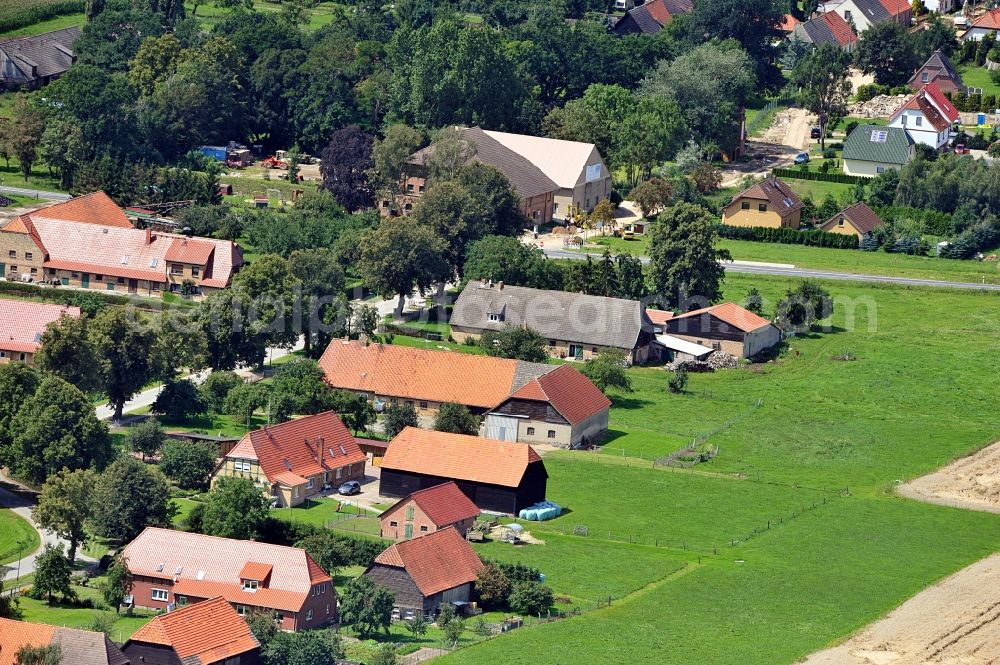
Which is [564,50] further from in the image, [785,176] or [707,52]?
[785,176]

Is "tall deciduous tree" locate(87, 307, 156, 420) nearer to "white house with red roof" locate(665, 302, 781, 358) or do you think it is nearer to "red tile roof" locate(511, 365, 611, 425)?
"red tile roof" locate(511, 365, 611, 425)

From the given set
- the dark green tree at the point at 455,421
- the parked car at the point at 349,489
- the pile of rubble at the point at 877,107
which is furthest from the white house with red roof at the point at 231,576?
the pile of rubble at the point at 877,107

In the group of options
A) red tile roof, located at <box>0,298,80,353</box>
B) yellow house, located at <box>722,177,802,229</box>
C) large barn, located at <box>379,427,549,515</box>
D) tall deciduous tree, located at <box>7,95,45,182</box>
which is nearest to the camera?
large barn, located at <box>379,427,549,515</box>

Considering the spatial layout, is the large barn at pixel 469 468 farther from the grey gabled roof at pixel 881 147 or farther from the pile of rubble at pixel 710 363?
the grey gabled roof at pixel 881 147

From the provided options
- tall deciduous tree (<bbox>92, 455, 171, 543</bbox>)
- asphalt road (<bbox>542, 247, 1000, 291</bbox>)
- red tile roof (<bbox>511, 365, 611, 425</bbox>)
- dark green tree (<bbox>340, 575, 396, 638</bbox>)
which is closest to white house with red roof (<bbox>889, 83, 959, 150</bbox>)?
asphalt road (<bbox>542, 247, 1000, 291</bbox>)

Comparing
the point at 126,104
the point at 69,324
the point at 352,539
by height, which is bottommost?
the point at 352,539

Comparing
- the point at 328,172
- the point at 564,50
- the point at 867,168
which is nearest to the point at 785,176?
the point at 867,168

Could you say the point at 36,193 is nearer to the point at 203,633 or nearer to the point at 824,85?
the point at 824,85
